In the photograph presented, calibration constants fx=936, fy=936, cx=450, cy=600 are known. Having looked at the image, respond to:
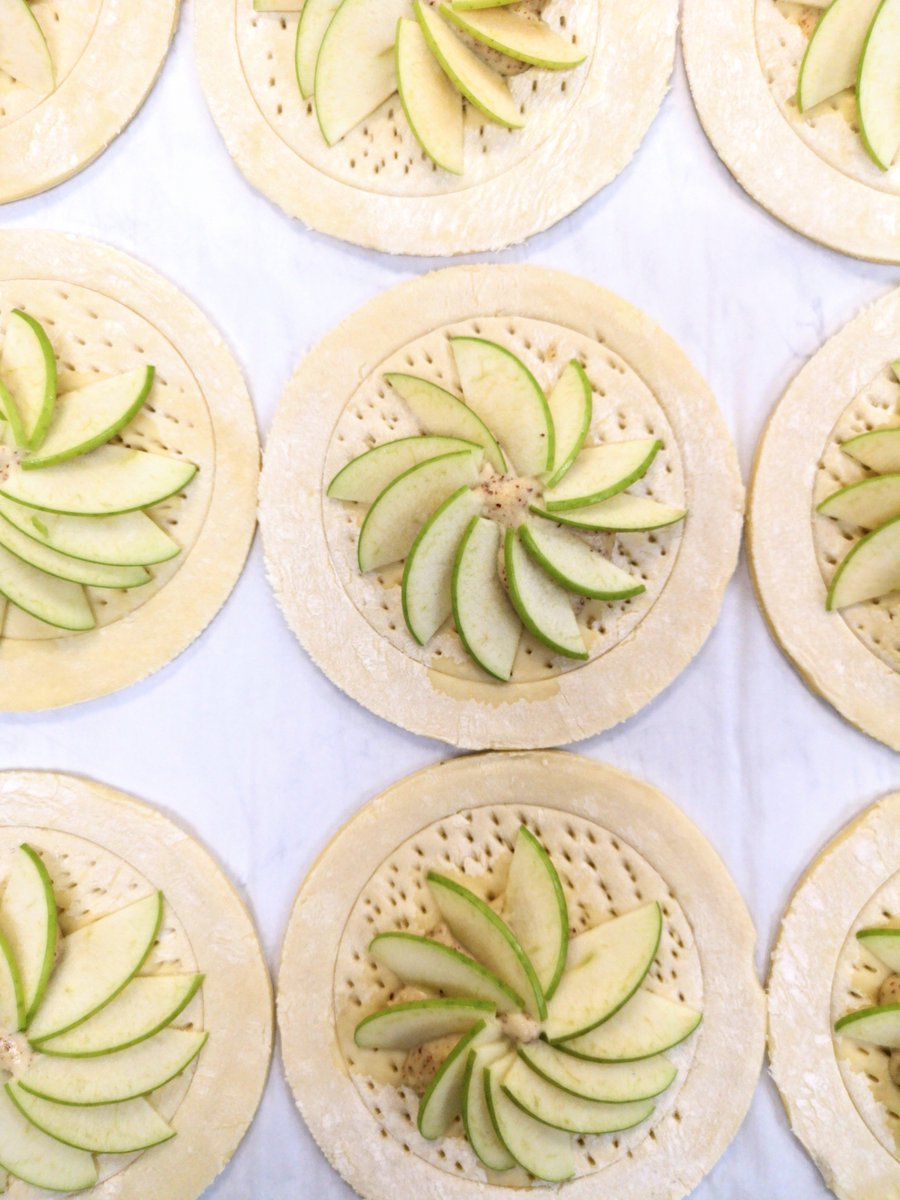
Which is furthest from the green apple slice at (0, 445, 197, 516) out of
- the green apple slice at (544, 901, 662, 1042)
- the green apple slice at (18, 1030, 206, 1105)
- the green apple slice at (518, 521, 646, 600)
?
the green apple slice at (544, 901, 662, 1042)

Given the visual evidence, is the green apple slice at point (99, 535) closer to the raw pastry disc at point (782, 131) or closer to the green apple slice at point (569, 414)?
the green apple slice at point (569, 414)

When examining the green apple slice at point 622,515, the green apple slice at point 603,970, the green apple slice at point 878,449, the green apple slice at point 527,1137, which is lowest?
the green apple slice at point 527,1137

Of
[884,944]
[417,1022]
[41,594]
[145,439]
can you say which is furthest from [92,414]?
[884,944]

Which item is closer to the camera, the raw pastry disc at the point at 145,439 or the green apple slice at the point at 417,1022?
the green apple slice at the point at 417,1022

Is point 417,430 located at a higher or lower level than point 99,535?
higher

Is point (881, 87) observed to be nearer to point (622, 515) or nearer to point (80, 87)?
point (622, 515)

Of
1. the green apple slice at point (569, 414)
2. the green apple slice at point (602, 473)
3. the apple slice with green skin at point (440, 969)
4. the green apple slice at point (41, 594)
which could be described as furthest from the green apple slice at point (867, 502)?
the green apple slice at point (41, 594)
